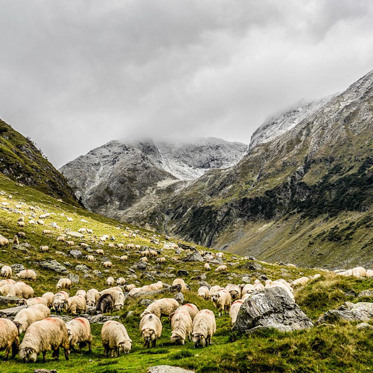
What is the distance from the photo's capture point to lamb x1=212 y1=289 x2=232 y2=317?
28.6 meters

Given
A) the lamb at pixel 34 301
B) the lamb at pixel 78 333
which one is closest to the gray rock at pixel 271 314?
the lamb at pixel 78 333

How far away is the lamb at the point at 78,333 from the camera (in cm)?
1733

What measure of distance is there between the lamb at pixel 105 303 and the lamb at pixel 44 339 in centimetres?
1146

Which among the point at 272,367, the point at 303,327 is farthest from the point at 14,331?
the point at 303,327

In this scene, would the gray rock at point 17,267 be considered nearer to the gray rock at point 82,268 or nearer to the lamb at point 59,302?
the gray rock at point 82,268

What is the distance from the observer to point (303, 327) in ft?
A: 54.1

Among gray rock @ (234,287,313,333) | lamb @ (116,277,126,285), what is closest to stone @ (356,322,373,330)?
gray rock @ (234,287,313,333)

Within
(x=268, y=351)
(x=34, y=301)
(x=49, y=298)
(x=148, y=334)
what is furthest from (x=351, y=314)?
(x=49, y=298)

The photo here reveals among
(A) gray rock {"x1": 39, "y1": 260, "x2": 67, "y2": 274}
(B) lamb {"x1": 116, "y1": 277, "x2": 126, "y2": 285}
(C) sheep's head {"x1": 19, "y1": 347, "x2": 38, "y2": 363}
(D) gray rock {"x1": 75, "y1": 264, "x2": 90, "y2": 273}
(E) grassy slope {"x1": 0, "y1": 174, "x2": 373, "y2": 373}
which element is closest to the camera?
(E) grassy slope {"x1": 0, "y1": 174, "x2": 373, "y2": 373}

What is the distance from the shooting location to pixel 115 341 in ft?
56.9

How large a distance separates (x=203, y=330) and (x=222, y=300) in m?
11.6

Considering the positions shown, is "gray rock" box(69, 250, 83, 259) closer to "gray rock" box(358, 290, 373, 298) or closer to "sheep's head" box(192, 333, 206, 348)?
"sheep's head" box(192, 333, 206, 348)

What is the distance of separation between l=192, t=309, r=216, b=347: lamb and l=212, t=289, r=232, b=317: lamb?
1002 centimetres

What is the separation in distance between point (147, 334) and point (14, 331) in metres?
7.62
